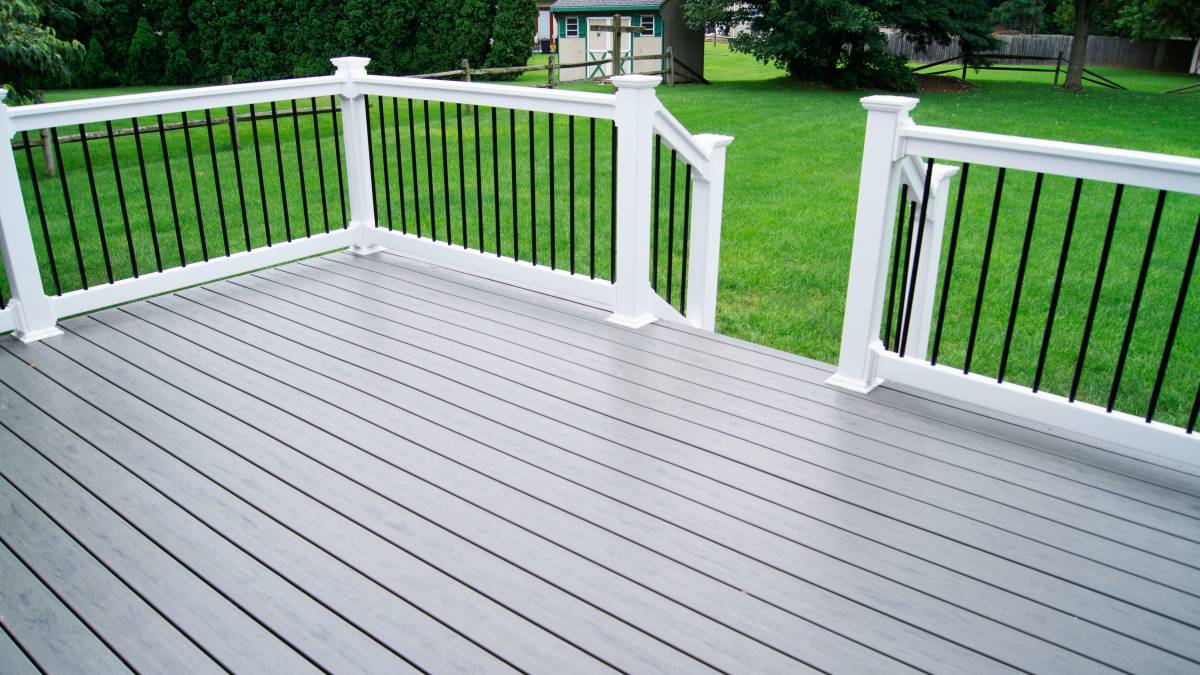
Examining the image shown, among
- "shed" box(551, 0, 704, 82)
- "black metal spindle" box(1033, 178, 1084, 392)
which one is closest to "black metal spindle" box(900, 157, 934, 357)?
"black metal spindle" box(1033, 178, 1084, 392)

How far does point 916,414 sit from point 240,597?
7.10 feet

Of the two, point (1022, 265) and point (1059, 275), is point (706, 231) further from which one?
point (1059, 275)

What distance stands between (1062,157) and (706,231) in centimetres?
156

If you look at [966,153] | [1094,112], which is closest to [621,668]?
[966,153]

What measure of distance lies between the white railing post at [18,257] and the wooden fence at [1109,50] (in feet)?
93.0

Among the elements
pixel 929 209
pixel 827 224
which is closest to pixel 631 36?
pixel 827 224

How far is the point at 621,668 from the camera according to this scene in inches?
A: 71.9

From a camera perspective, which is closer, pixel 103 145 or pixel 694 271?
pixel 694 271

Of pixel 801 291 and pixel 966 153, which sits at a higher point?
pixel 966 153

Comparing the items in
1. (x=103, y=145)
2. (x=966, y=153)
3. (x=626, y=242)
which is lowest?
(x=103, y=145)

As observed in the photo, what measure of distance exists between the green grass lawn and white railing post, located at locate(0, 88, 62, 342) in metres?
2.51

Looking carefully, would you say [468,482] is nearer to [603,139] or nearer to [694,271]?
[694,271]

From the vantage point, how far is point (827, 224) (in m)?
7.06

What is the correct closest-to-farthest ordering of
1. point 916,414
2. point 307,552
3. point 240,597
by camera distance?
point 240,597, point 307,552, point 916,414
